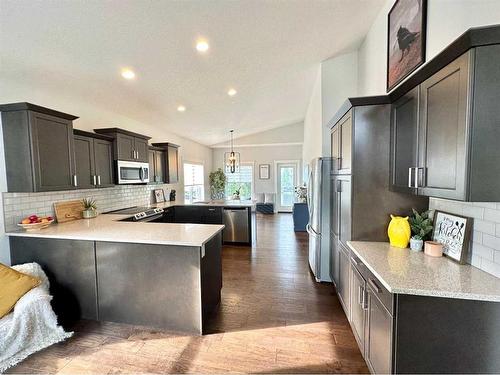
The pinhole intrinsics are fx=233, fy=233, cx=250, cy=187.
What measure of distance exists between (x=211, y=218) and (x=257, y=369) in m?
3.25

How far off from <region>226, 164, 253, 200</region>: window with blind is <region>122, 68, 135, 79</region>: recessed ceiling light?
649cm

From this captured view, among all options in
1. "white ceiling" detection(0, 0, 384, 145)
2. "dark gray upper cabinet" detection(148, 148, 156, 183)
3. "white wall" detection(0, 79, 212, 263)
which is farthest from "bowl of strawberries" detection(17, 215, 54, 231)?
"dark gray upper cabinet" detection(148, 148, 156, 183)

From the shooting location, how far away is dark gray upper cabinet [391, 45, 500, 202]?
1137 mm

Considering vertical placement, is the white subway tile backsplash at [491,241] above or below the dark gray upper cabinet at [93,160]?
below

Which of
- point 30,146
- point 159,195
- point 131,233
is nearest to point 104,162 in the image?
point 30,146

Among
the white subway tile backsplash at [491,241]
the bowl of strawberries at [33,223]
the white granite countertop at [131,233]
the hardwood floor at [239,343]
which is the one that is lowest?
the hardwood floor at [239,343]

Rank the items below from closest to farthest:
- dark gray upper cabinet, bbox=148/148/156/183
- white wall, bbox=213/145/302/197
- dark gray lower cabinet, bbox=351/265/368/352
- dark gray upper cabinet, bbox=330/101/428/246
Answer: dark gray lower cabinet, bbox=351/265/368/352 → dark gray upper cabinet, bbox=330/101/428/246 → dark gray upper cabinet, bbox=148/148/156/183 → white wall, bbox=213/145/302/197

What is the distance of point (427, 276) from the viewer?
1.40 meters

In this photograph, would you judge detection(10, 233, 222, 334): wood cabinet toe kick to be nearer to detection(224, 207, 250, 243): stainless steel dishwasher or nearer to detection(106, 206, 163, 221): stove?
detection(106, 206, 163, 221): stove

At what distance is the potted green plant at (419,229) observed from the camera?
72.1 inches

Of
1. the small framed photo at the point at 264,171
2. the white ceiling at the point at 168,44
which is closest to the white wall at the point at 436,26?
the white ceiling at the point at 168,44

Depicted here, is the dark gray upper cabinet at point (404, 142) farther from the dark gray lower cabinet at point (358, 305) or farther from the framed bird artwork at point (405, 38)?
the dark gray lower cabinet at point (358, 305)

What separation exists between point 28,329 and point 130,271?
0.82 m

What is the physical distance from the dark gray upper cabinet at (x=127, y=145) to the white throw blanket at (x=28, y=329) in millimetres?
2127
